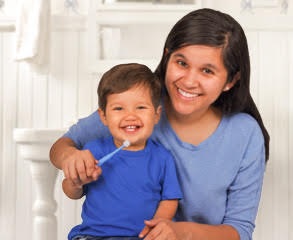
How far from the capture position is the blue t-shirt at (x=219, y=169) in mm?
1769

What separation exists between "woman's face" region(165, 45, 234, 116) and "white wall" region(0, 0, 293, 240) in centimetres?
120

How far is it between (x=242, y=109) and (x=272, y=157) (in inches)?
46.4

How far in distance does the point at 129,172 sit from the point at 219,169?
326mm

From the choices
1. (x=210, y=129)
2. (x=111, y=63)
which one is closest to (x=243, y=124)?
(x=210, y=129)

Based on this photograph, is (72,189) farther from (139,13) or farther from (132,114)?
(139,13)

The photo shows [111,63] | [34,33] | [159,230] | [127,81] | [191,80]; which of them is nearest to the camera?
[159,230]

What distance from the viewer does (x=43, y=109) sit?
118 inches

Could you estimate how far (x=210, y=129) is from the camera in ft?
5.99

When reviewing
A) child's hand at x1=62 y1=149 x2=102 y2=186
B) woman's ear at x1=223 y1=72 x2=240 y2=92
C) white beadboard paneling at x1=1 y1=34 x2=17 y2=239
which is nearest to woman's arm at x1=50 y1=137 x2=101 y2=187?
child's hand at x1=62 y1=149 x2=102 y2=186

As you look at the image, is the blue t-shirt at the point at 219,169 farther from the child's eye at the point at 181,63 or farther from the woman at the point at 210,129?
the child's eye at the point at 181,63

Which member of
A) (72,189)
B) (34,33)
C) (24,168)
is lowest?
(24,168)

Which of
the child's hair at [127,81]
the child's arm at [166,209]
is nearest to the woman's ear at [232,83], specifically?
the child's hair at [127,81]

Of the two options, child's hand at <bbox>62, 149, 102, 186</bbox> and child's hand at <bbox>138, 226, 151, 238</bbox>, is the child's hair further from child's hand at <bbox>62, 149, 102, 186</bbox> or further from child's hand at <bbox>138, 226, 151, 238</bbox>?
child's hand at <bbox>138, 226, 151, 238</bbox>

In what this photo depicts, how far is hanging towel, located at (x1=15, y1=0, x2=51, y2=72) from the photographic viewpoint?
2.73 m
